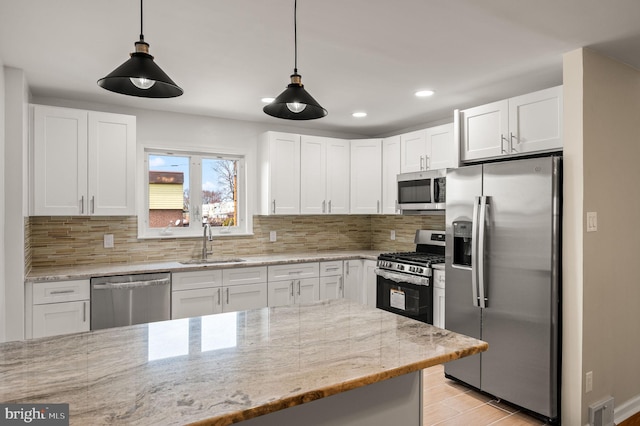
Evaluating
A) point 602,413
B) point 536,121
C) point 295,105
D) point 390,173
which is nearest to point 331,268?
point 390,173

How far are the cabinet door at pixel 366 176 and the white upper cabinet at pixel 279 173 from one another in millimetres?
729

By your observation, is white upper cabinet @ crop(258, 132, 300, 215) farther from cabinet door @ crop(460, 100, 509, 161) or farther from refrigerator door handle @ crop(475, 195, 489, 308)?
refrigerator door handle @ crop(475, 195, 489, 308)

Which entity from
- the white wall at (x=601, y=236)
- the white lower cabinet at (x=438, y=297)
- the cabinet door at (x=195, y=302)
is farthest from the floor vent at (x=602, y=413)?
the cabinet door at (x=195, y=302)

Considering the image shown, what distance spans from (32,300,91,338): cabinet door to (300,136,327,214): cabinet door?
2315mm

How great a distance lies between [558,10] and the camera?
2.09 metres

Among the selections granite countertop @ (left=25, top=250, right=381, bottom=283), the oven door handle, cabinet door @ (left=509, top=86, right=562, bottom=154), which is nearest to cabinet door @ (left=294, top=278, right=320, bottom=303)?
granite countertop @ (left=25, top=250, right=381, bottom=283)

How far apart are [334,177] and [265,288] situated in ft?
5.12

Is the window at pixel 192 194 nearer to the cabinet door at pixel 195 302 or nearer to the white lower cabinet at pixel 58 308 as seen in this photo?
the cabinet door at pixel 195 302

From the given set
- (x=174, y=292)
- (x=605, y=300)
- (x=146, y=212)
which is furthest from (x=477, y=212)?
(x=146, y=212)

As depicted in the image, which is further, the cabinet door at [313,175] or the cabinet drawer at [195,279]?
the cabinet door at [313,175]

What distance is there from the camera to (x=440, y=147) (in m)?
4.11

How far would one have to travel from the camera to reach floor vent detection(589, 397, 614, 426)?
8.66 ft

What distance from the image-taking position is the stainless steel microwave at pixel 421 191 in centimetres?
400

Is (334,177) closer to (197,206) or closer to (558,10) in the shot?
(197,206)
